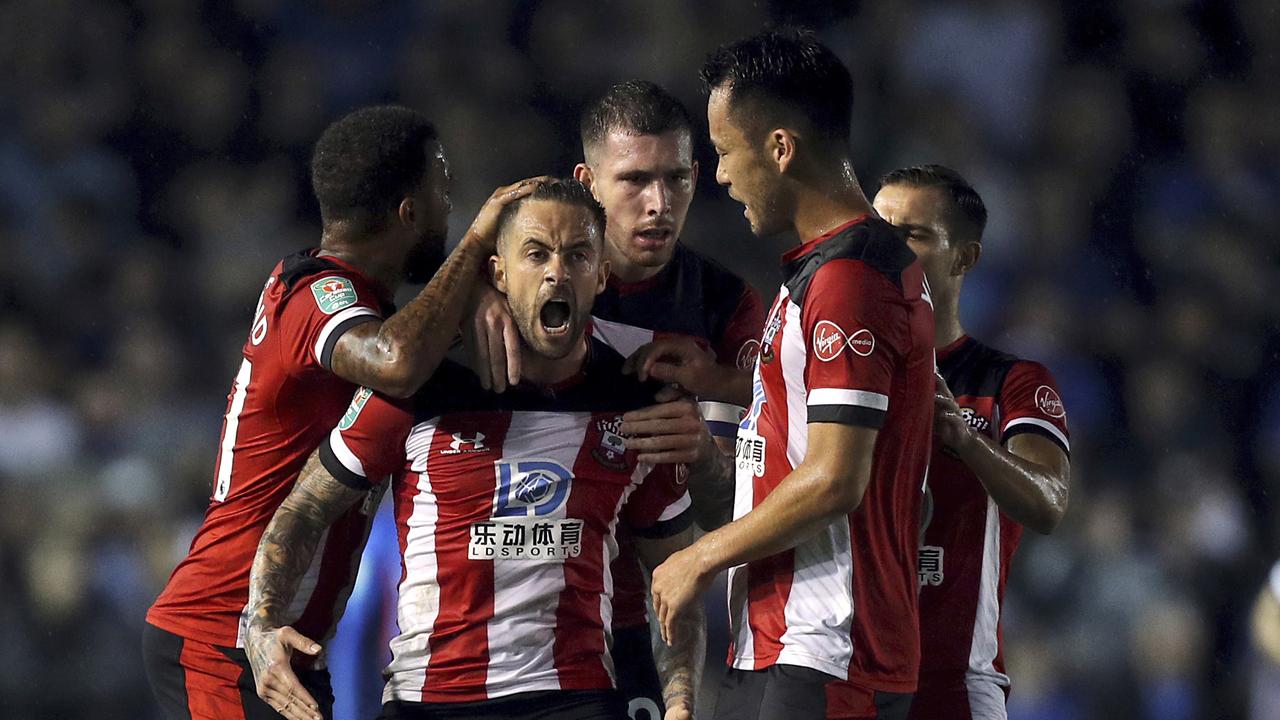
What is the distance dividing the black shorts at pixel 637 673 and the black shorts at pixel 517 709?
0.19m

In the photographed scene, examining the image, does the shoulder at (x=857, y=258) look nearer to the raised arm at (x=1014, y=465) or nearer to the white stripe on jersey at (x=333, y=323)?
the raised arm at (x=1014, y=465)

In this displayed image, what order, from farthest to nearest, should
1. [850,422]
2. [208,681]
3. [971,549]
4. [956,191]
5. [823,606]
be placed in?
Answer: [956,191] < [971,549] < [208,681] < [823,606] < [850,422]

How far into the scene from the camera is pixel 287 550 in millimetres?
3045

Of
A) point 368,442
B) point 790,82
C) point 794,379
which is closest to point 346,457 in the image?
point 368,442

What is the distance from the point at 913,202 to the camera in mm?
3719

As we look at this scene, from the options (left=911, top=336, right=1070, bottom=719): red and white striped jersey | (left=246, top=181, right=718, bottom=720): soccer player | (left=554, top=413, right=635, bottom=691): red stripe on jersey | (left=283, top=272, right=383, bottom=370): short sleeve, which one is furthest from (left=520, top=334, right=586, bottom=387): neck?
(left=911, top=336, right=1070, bottom=719): red and white striped jersey

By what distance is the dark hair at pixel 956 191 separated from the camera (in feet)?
12.3

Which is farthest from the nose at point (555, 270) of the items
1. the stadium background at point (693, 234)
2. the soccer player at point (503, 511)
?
the stadium background at point (693, 234)

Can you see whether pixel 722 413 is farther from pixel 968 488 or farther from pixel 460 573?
pixel 460 573

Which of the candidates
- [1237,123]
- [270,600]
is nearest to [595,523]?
[270,600]

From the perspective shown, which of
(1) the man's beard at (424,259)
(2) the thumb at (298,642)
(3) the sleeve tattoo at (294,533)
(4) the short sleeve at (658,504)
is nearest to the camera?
(2) the thumb at (298,642)

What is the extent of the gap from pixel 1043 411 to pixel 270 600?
1.88m

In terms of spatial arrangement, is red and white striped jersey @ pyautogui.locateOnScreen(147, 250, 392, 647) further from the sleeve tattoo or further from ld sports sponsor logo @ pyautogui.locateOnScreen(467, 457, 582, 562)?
ld sports sponsor logo @ pyautogui.locateOnScreen(467, 457, 582, 562)

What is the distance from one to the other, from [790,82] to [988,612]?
1452mm
